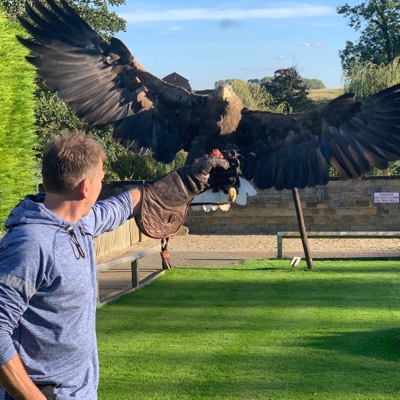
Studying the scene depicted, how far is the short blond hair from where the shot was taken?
2467 mm

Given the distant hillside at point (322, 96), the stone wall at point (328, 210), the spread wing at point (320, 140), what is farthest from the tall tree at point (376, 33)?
the spread wing at point (320, 140)

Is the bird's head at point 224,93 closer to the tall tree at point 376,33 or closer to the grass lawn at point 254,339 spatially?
Answer: the grass lawn at point 254,339

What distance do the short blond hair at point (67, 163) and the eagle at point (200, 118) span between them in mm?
4023

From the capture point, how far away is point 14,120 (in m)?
12.2

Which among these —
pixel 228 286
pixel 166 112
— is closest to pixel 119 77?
pixel 166 112

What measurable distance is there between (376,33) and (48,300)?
147 ft

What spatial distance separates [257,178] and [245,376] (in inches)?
→ 72.7

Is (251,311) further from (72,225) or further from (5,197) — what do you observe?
(72,225)

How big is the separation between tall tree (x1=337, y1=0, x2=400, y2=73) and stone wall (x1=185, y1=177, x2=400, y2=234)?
24396mm

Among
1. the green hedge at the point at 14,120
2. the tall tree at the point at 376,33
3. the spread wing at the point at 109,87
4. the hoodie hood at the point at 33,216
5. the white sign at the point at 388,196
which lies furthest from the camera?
the tall tree at the point at 376,33

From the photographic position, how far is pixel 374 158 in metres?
6.55

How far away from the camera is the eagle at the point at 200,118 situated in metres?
6.58

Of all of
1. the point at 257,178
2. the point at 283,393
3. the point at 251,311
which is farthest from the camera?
the point at 251,311

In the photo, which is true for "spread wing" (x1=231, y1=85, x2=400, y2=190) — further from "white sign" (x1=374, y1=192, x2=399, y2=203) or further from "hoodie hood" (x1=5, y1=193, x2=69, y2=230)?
"white sign" (x1=374, y1=192, x2=399, y2=203)
